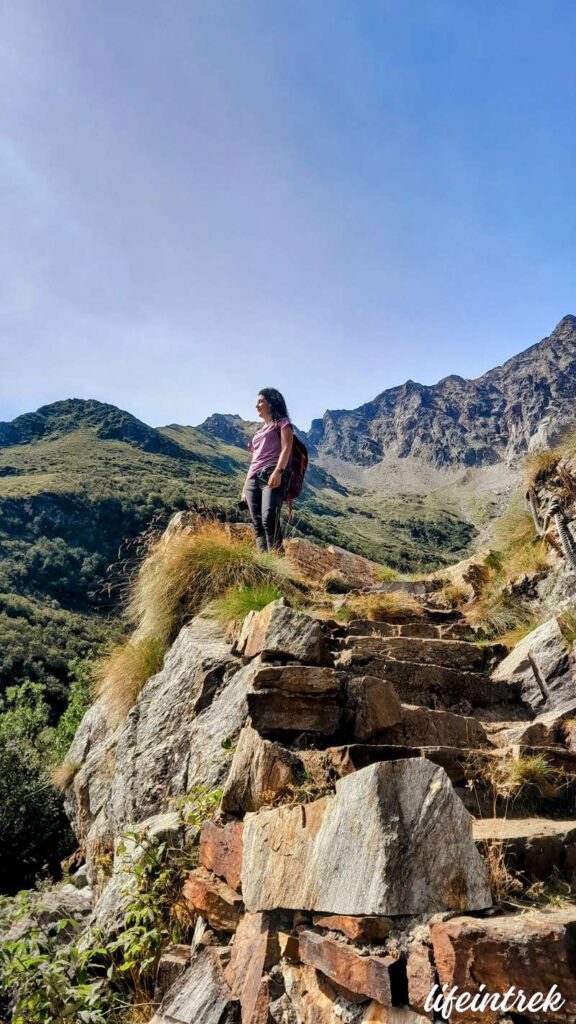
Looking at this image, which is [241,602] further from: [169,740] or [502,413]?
[502,413]

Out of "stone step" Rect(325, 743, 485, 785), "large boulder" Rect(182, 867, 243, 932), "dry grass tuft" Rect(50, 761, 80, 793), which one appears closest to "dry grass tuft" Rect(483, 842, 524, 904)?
"stone step" Rect(325, 743, 485, 785)

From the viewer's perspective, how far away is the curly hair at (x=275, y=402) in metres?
6.83

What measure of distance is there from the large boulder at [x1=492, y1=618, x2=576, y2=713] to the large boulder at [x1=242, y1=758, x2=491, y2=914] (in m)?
2.54

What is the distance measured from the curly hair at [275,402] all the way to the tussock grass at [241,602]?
2438mm

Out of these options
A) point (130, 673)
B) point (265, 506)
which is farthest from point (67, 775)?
point (265, 506)

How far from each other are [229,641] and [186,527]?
295cm

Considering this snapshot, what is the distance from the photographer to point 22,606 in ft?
141

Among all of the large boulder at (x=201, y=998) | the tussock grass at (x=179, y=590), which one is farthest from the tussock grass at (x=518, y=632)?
the large boulder at (x=201, y=998)

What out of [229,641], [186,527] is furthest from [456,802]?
[186,527]

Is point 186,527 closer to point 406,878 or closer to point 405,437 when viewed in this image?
point 406,878

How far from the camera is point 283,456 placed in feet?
20.5

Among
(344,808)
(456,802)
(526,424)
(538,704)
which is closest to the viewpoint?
(456,802)

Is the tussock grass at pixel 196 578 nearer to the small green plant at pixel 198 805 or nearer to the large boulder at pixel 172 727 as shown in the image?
the large boulder at pixel 172 727

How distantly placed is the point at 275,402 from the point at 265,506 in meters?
1.46
